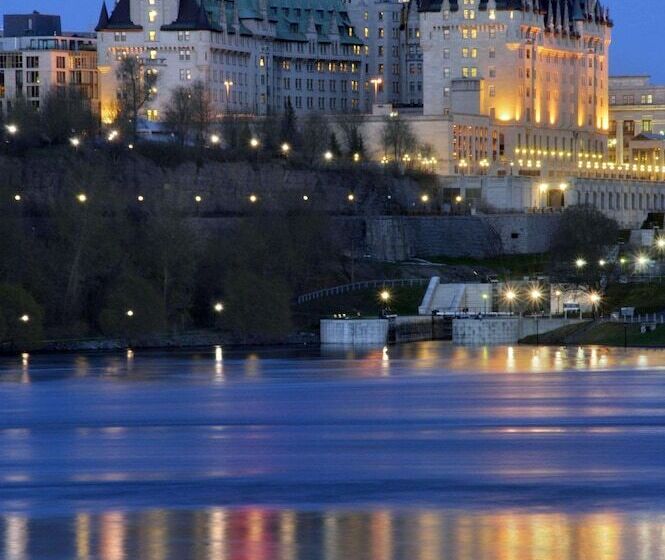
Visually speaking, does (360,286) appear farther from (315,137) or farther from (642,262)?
(315,137)

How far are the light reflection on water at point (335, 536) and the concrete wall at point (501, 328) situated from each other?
5573cm

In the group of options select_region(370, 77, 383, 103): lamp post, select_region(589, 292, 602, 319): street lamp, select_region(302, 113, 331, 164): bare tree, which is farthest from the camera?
select_region(370, 77, 383, 103): lamp post

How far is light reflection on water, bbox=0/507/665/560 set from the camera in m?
41.4

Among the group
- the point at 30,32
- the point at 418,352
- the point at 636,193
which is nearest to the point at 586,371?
the point at 418,352

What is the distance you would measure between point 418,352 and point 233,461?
137 feet

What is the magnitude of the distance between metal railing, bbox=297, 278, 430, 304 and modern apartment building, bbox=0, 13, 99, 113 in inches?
2405

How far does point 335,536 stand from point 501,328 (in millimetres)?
58816

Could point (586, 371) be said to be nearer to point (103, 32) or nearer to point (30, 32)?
point (103, 32)

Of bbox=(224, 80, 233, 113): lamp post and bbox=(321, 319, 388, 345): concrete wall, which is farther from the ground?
bbox=(224, 80, 233, 113): lamp post

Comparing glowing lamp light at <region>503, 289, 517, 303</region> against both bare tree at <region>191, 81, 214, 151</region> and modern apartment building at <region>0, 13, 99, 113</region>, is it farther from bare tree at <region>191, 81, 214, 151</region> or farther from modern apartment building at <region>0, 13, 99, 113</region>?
modern apartment building at <region>0, 13, 99, 113</region>

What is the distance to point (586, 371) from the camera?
260ft

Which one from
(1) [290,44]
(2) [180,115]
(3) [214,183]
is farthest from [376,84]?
(3) [214,183]

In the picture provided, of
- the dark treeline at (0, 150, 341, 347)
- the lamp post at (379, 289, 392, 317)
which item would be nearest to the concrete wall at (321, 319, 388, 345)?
the dark treeline at (0, 150, 341, 347)

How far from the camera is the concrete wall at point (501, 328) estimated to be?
101 meters
